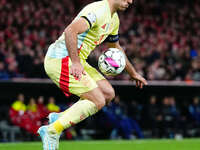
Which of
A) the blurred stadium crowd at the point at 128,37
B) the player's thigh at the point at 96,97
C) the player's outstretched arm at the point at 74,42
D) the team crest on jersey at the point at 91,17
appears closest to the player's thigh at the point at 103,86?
the player's thigh at the point at 96,97

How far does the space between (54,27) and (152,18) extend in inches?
218

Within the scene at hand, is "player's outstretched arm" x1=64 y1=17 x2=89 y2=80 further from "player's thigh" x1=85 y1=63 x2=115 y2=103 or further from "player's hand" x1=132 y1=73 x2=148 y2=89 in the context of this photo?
"player's hand" x1=132 y1=73 x2=148 y2=89

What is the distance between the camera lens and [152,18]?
810 inches

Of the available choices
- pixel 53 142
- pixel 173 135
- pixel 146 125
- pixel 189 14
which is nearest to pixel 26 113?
pixel 146 125

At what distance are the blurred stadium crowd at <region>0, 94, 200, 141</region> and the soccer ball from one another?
7.47 meters

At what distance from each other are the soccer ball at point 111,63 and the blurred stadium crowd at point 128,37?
7.40 m

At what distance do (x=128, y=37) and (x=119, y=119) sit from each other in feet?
14.3

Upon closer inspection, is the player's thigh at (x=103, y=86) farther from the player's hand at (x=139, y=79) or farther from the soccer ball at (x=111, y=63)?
the player's hand at (x=139, y=79)

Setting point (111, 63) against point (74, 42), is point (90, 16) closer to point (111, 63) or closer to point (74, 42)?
point (74, 42)

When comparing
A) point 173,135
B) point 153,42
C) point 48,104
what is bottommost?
point 173,135

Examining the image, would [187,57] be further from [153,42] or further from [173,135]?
[173,135]

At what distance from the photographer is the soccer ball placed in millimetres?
6055

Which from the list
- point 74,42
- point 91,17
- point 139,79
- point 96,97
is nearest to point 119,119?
point 139,79

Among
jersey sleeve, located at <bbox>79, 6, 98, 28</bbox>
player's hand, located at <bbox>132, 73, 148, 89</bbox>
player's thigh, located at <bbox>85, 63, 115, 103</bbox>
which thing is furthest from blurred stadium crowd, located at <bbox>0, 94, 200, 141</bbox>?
jersey sleeve, located at <bbox>79, 6, 98, 28</bbox>
